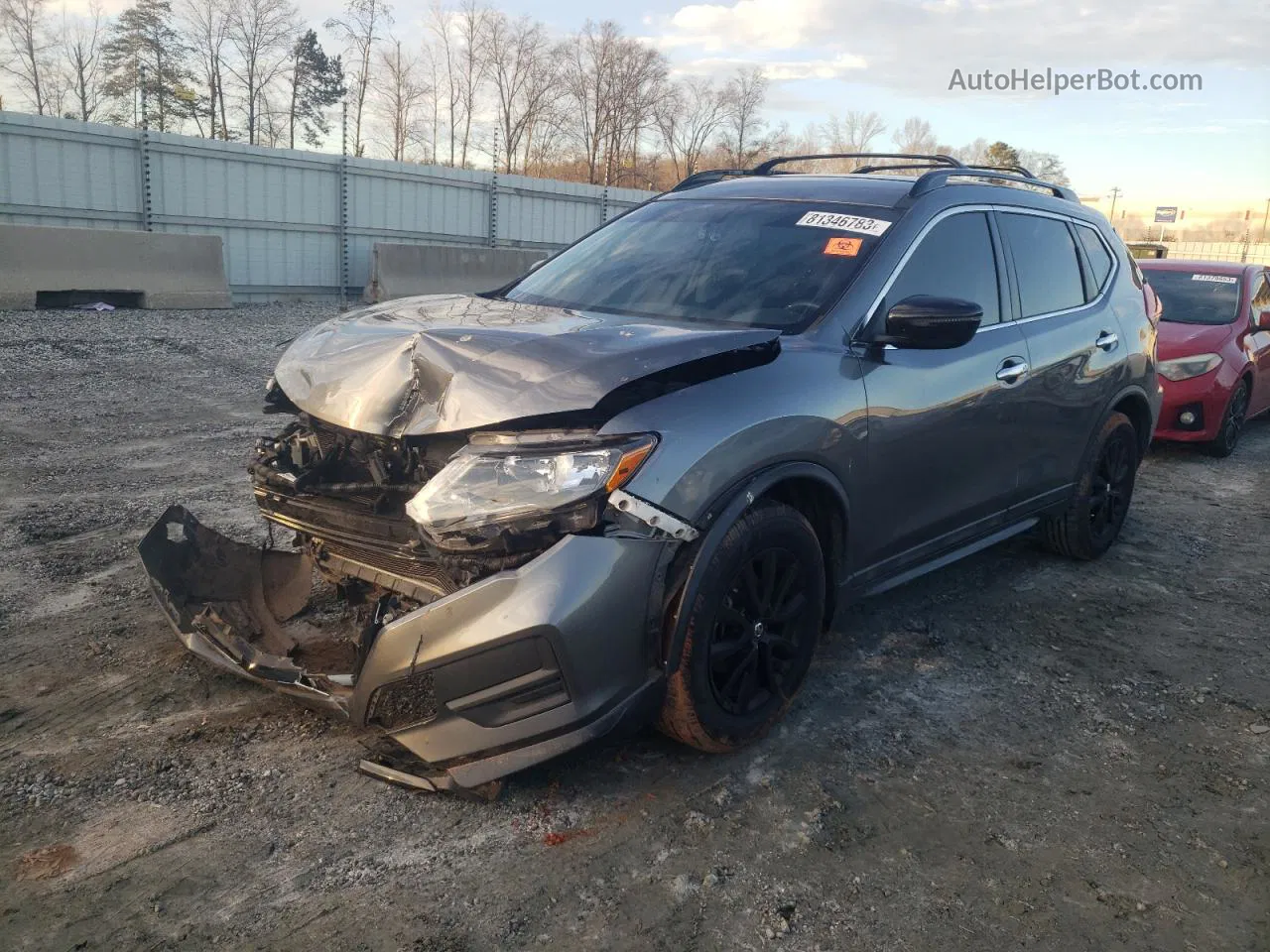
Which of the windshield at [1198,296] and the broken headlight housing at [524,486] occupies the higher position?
the windshield at [1198,296]

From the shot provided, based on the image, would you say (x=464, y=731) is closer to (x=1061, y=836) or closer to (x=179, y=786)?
(x=179, y=786)

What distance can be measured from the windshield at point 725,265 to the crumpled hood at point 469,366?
365mm

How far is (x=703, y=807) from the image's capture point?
297 centimetres

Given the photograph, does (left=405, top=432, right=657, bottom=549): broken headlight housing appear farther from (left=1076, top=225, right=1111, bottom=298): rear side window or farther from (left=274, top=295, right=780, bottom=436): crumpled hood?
(left=1076, top=225, right=1111, bottom=298): rear side window

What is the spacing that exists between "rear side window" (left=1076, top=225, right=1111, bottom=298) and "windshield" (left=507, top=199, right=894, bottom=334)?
1.95 metres

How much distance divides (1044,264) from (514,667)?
3.50 meters

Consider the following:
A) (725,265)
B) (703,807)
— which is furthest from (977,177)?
(703,807)

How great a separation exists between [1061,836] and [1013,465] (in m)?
1.91

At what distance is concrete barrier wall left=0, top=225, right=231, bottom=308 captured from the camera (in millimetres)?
11047

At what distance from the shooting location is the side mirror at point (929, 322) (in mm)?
3479

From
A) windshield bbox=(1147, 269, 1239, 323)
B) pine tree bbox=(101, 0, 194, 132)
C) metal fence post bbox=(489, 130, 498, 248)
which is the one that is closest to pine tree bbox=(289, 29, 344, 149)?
pine tree bbox=(101, 0, 194, 132)

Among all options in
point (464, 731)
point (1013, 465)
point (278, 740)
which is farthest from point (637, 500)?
point (1013, 465)

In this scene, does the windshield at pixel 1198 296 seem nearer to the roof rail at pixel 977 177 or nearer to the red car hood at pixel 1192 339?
the red car hood at pixel 1192 339

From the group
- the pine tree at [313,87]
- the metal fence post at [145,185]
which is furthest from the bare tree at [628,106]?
the metal fence post at [145,185]
